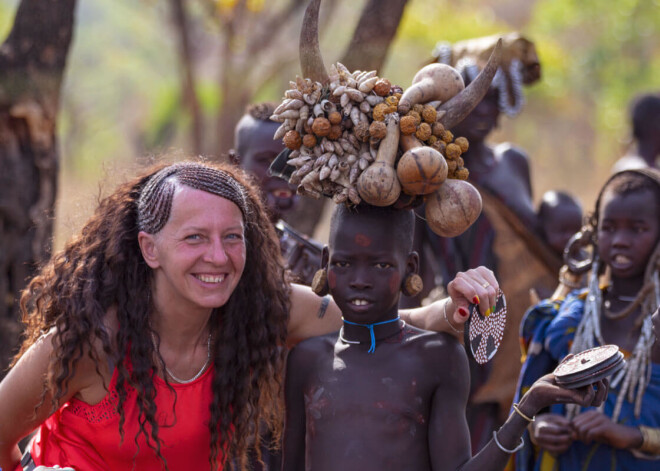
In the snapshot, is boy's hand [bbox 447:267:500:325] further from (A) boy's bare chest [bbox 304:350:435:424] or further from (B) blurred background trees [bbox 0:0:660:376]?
(B) blurred background trees [bbox 0:0:660:376]

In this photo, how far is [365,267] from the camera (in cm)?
302

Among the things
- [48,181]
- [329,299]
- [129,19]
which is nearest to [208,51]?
[129,19]

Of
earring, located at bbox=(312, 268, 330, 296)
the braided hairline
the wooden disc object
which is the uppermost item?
the braided hairline

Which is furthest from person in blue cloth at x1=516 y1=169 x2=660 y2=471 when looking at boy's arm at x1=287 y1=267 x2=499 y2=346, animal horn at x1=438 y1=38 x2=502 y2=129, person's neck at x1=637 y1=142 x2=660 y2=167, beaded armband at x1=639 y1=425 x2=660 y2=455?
person's neck at x1=637 y1=142 x2=660 y2=167

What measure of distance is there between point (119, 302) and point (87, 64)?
3056cm

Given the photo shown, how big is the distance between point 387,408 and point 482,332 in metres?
0.41

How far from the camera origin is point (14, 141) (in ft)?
18.5

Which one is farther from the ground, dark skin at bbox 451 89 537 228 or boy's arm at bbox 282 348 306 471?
dark skin at bbox 451 89 537 228

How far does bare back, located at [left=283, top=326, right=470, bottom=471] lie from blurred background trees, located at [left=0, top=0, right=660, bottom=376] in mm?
8098

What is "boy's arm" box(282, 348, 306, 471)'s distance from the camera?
314cm

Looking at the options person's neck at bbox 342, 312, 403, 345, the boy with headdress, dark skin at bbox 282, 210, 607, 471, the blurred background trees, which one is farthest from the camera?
the blurred background trees

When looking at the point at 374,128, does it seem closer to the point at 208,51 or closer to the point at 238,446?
the point at 238,446

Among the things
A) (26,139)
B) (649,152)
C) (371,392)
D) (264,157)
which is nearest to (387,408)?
(371,392)

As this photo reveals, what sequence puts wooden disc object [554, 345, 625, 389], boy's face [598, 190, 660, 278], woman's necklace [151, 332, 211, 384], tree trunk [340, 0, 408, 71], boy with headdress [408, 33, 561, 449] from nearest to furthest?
1. wooden disc object [554, 345, 625, 389]
2. woman's necklace [151, 332, 211, 384]
3. boy's face [598, 190, 660, 278]
4. boy with headdress [408, 33, 561, 449]
5. tree trunk [340, 0, 408, 71]
